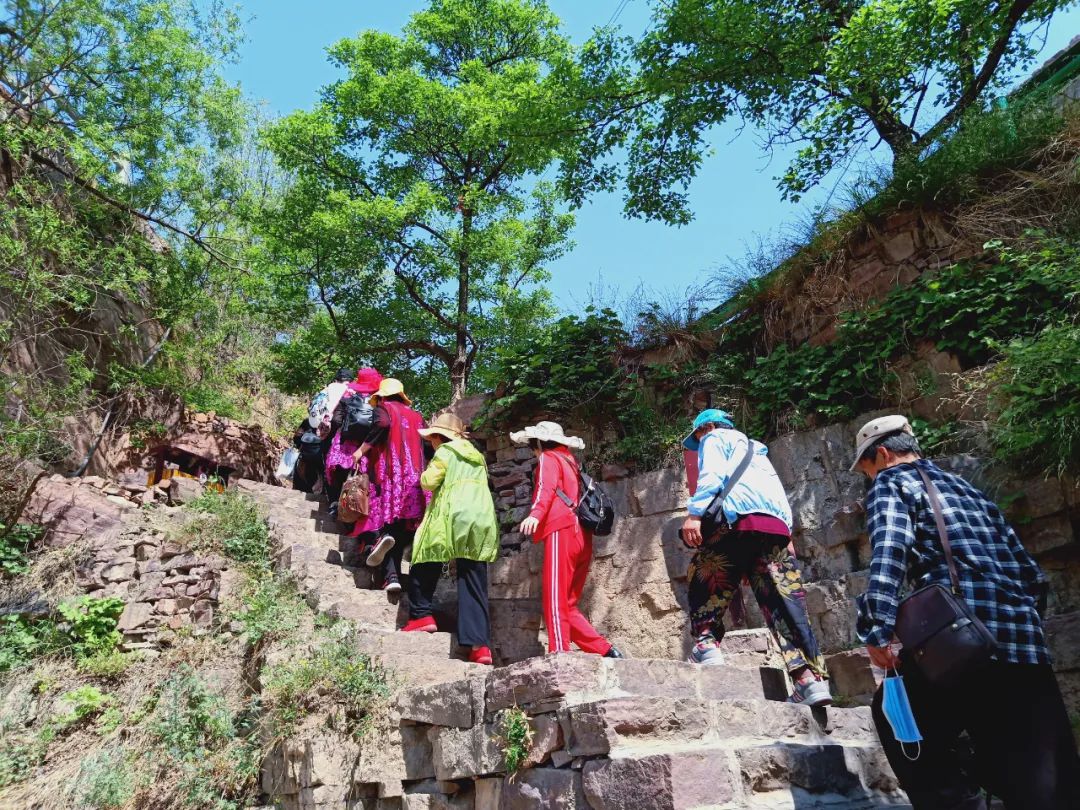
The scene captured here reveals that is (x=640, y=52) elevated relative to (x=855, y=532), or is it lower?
elevated

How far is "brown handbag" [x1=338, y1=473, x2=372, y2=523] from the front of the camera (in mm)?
6645

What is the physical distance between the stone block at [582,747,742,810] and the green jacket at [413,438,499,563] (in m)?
2.45

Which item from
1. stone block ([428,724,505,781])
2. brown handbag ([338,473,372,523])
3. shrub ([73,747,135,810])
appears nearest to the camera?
stone block ([428,724,505,781])

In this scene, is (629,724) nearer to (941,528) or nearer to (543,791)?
(543,791)

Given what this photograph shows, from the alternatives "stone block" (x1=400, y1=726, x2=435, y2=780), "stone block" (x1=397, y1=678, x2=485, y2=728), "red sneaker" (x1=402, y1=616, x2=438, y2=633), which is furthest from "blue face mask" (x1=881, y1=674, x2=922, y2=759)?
"red sneaker" (x1=402, y1=616, x2=438, y2=633)

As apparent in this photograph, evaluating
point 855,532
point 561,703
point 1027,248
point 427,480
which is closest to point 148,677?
point 427,480

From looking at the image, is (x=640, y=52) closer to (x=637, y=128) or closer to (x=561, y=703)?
(x=637, y=128)

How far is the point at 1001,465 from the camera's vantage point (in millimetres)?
5211

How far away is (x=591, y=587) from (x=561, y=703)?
3455 millimetres

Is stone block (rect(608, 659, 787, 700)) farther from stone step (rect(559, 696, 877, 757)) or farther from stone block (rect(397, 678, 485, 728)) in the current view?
stone block (rect(397, 678, 485, 728))

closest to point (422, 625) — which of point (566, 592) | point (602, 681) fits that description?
point (566, 592)

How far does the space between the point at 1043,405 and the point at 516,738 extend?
3.82m

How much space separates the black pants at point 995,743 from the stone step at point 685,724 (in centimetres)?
85

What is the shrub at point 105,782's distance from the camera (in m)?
5.19
